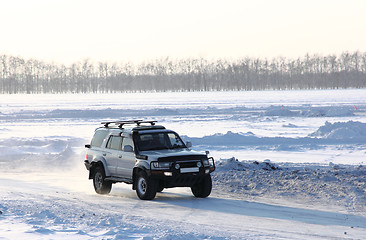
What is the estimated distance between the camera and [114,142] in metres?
14.9

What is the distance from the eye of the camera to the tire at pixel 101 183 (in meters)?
14.9

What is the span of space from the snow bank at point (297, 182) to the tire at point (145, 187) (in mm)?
2636

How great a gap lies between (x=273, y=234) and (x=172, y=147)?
203 inches

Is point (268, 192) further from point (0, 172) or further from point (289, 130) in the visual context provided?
point (289, 130)

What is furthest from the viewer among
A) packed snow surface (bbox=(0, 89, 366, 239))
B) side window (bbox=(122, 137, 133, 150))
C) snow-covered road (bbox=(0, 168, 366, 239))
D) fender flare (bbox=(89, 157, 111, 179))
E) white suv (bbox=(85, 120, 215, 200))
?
fender flare (bbox=(89, 157, 111, 179))

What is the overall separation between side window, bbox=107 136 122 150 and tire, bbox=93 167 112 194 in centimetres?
68

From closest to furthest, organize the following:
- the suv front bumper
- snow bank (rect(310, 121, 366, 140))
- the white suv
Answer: the suv front bumper, the white suv, snow bank (rect(310, 121, 366, 140))

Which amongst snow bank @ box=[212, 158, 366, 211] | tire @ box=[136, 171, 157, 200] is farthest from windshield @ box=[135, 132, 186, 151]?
snow bank @ box=[212, 158, 366, 211]

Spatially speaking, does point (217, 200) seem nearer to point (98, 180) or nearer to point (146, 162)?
point (146, 162)

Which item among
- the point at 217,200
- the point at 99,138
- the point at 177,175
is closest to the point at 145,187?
the point at 177,175

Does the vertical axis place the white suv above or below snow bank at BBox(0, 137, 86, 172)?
above

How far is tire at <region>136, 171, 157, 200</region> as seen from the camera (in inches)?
528

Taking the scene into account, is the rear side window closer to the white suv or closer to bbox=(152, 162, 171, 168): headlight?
the white suv

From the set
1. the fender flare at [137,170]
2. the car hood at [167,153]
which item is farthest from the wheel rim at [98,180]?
the car hood at [167,153]
